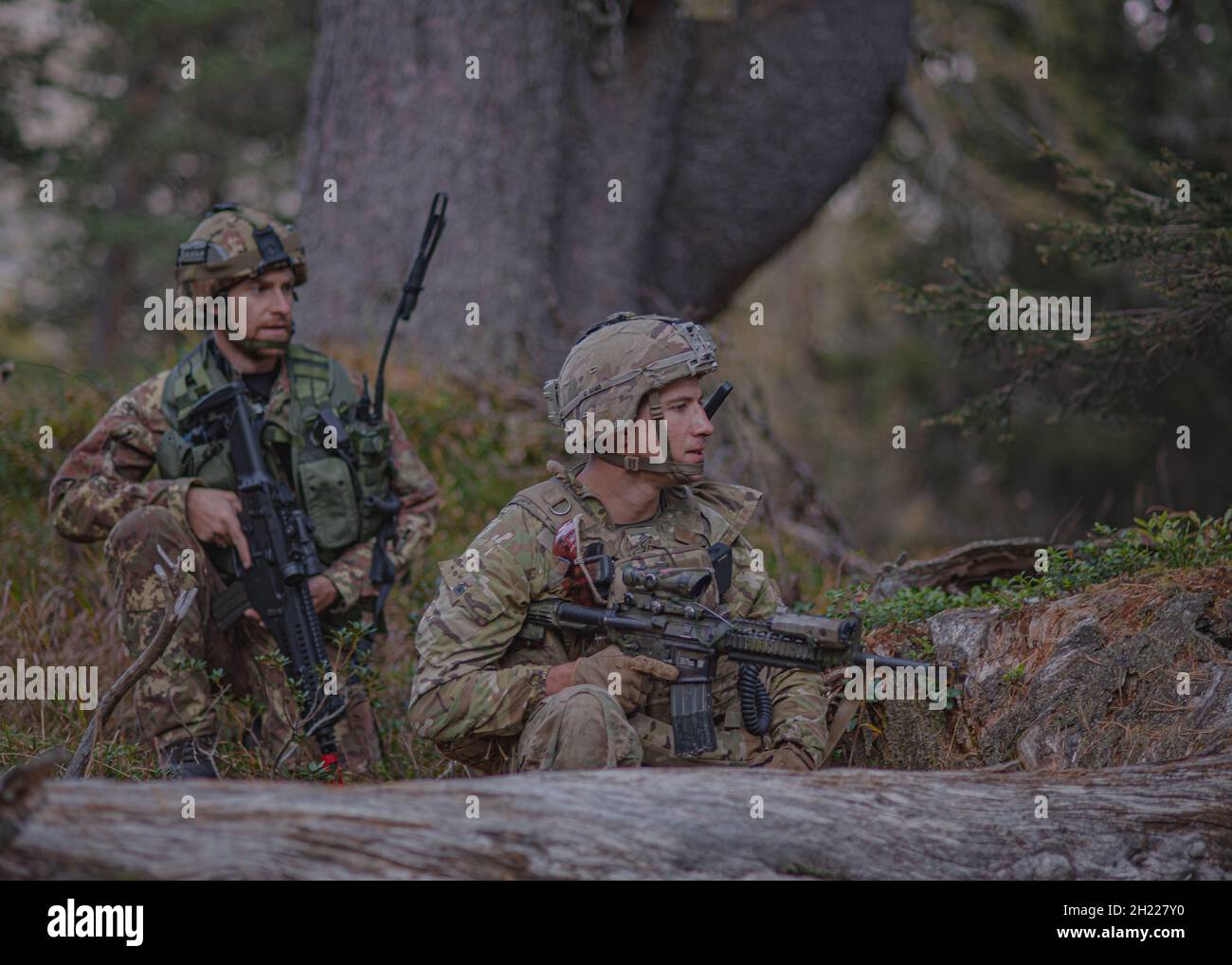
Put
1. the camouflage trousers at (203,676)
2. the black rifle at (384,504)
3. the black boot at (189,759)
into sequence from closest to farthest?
1. the black boot at (189,759)
2. the camouflage trousers at (203,676)
3. the black rifle at (384,504)

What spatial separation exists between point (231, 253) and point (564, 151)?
466 centimetres

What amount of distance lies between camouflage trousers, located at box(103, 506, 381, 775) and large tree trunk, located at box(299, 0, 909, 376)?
3730mm

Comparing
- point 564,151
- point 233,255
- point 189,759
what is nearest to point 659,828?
point 189,759

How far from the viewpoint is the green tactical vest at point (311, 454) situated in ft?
19.4

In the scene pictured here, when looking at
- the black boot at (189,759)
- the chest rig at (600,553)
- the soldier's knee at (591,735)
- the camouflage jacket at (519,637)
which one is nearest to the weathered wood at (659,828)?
the soldier's knee at (591,735)

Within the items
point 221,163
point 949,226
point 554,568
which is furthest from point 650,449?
point 221,163

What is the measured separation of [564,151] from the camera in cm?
1024

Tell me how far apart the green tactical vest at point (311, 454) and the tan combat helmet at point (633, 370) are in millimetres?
1644

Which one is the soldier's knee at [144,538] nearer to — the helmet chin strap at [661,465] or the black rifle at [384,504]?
the black rifle at [384,504]

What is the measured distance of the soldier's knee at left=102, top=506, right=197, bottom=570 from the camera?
5.54m

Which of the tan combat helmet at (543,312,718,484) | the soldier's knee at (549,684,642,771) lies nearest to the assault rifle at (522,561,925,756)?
the soldier's knee at (549,684,642,771)

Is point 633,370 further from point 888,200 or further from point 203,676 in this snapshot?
point 888,200

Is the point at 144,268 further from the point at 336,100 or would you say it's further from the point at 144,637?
the point at 144,637
